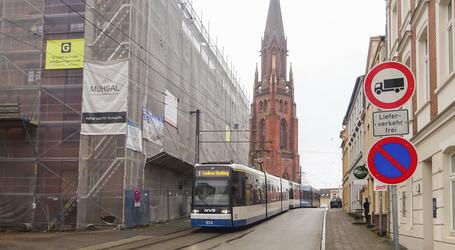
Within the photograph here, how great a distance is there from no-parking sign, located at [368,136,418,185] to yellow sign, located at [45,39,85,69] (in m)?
24.1

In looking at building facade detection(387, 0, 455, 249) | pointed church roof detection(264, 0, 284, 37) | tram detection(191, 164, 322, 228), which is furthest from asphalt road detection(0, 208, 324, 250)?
pointed church roof detection(264, 0, 284, 37)

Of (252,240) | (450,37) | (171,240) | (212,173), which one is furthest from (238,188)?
(450,37)

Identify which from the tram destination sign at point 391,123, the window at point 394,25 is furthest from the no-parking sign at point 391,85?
the window at point 394,25

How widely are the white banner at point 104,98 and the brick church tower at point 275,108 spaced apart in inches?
3199

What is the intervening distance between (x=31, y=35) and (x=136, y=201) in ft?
32.8

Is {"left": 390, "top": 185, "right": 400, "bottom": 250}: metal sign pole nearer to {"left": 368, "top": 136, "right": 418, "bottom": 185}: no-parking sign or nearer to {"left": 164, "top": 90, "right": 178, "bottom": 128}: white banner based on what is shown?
{"left": 368, "top": 136, "right": 418, "bottom": 185}: no-parking sign

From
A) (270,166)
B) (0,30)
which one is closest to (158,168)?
(0,30)

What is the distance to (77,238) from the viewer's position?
891 inches

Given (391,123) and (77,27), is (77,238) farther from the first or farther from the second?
(391,123)

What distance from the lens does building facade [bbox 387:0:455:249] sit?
1206cm

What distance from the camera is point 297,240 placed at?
2233cm

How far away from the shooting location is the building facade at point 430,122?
12.1 m

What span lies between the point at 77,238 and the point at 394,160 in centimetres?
1851

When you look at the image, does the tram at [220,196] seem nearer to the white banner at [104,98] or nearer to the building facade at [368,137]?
the white banner at [104,98]
